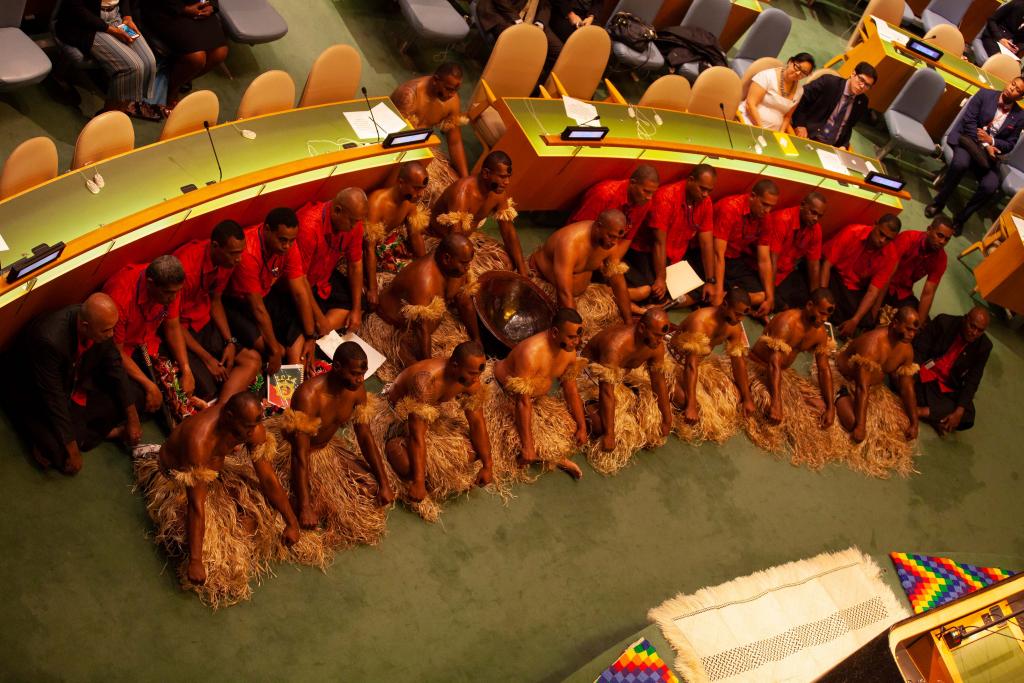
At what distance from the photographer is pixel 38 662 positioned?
434 cm

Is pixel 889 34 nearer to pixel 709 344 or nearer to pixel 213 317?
pixel 709 344

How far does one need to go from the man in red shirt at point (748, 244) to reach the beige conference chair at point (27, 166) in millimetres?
4293

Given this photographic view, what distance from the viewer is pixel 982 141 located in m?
9.17

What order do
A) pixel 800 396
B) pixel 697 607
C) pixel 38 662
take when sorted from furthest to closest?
pixel 800 396
pixel 697 607
pixel 38 662

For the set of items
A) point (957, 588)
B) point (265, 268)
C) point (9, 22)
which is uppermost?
point (9, 22)

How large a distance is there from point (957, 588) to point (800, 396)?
1.57m

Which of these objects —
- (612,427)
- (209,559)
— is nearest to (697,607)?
(612,427)

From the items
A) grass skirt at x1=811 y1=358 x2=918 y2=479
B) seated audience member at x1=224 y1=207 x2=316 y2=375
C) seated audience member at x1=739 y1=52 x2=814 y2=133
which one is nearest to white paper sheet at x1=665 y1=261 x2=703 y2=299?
grass skirt at x1=811 y1=358 x2=918 y2=479

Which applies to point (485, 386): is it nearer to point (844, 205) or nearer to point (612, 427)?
point (612, 427)

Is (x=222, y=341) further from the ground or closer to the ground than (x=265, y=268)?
closer to the ground

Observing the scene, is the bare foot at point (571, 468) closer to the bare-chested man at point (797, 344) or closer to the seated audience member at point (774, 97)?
the bare-chested man at point (797, 344)

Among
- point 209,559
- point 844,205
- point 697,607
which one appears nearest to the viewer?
point 209,559

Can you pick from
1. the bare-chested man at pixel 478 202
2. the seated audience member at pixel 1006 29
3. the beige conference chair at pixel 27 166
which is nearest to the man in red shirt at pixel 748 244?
the bare-chested man at pixel 478 202

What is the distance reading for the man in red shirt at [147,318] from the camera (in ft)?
16.1
